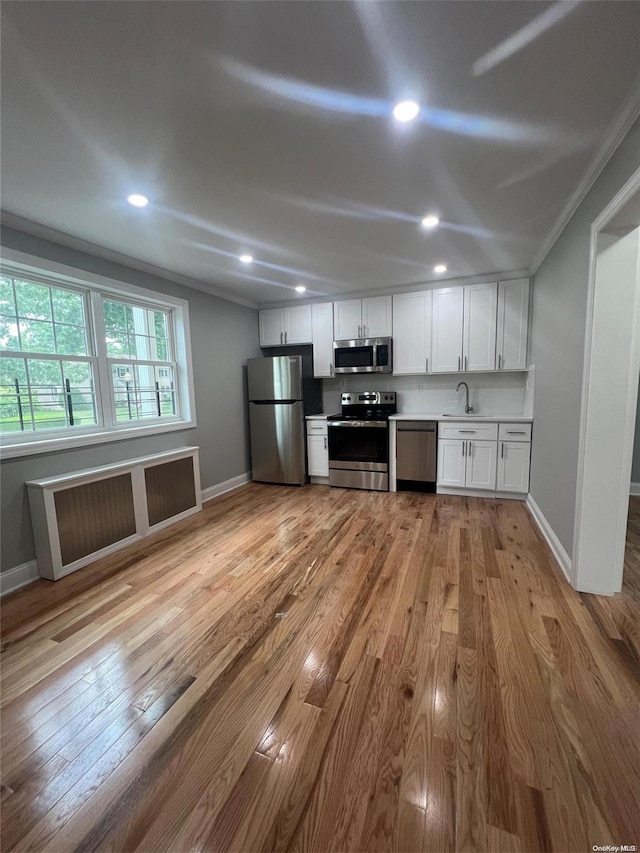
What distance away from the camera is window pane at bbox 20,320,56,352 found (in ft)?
8.30

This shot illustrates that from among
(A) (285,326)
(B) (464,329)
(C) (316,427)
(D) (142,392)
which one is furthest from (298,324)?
(D) (142,392)

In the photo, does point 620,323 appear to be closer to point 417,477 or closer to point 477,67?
point 477,67

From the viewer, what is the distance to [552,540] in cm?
266

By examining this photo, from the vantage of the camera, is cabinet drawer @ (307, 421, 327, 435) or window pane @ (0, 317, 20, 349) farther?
cabinet drawer @ (307, 421, 327, 435)

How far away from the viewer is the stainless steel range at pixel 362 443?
13.8ft

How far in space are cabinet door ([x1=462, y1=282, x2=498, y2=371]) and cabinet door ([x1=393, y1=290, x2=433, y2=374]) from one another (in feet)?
1.40

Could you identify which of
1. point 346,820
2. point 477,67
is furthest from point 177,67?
point 346,820

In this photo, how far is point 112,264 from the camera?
3088 millimetres

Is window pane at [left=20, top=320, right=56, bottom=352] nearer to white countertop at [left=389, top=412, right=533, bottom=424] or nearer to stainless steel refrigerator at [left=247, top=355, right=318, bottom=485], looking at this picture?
stainless steel refrigerator at [left=247, top=355, right=318, bottom=485]

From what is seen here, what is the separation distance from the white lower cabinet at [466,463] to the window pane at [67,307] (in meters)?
3.78

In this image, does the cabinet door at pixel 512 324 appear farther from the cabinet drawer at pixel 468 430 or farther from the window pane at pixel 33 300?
the window pane at pixel 33 300

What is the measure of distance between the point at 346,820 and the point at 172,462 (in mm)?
2983

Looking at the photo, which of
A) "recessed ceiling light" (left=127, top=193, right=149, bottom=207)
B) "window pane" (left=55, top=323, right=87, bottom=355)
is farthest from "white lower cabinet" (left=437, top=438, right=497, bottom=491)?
"window pane" (left=55, top=323, right=87, bottom=355)

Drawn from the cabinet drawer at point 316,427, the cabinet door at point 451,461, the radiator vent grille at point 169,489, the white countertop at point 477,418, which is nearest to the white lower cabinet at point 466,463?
the cabinet door at point 451,461
